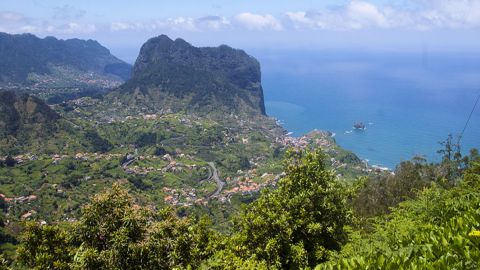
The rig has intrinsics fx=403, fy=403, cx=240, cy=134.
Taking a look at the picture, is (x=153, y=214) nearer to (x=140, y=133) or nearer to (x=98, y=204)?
(x=98, y=204)

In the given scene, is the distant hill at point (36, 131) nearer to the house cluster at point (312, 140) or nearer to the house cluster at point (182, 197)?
the house cluster at point (182, 197)

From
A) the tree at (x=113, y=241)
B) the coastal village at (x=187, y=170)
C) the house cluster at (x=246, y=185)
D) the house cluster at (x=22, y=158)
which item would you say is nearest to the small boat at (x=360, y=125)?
the coastal village at (x=187, y=170)

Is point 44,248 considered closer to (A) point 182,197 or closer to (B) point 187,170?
(A) point 182,197

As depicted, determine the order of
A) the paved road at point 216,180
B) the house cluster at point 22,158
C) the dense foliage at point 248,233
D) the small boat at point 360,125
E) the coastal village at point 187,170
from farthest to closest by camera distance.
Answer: the small boat at point 360,125 → the house cluster at point 22,158 → the paved road at point 216,180 → the coastal village at point 187,170 → the dense foliage at point 248,233

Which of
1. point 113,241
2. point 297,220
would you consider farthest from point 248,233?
point 113,241

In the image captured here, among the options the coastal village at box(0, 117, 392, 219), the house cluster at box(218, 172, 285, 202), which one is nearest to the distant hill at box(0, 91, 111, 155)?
the coastal village at box(0, 117, 392, 219)
